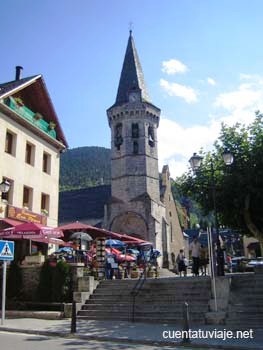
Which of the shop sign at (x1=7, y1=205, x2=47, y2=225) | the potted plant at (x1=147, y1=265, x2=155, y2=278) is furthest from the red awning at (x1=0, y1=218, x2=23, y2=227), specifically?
the potted plant at (x1=147, y1=265, x2=155, y2=278)

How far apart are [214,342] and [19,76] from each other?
900 inches

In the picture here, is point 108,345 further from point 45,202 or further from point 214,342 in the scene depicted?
point 45,202

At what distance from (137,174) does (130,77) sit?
40.8ft

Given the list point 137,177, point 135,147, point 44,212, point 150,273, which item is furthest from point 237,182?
point 135,147

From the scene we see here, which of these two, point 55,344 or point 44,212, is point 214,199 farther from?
point 44,212

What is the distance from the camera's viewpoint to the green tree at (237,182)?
17.9 m

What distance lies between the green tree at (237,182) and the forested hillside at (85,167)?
87.4 metres

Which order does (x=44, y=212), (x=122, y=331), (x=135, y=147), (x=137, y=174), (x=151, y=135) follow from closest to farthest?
(x=122, y=331), (x=44, y=212), (x=137, y=174), (x=135, y=147), (x=151, y=135)

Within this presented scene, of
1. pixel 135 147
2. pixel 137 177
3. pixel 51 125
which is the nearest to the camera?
pixel 51 125

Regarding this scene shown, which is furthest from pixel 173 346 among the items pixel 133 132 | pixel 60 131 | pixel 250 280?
pixel 133 132

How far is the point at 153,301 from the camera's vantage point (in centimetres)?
1499

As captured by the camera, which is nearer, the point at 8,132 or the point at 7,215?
the point at 7,215

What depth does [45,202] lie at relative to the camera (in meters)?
25.5

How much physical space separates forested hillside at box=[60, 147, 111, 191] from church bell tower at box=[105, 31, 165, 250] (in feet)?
207
